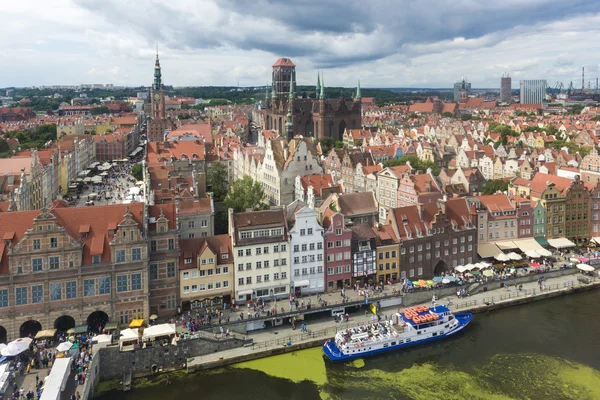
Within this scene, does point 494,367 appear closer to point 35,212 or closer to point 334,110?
point 35,212

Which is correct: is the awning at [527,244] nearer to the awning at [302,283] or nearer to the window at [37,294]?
the awning at [302,283]

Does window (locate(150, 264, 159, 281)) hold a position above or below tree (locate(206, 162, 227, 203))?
below

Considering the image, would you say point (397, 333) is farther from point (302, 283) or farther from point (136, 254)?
point (136, 254)

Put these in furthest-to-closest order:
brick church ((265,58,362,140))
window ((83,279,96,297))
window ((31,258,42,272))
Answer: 1. brick church ((265,58,362,140))
2. window ((83,279,96,297))
3. window ((31,258,42,272))

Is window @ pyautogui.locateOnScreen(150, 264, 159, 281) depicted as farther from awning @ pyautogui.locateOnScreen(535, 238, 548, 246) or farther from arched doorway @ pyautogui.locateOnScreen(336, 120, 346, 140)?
arched doorway @ pyautogui.locateOnScreen(336, 120, 346, 140)

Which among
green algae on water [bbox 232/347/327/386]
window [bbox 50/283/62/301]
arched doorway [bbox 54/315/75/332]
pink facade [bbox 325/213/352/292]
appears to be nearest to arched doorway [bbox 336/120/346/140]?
pink facade [bbox 325/213/352/292]

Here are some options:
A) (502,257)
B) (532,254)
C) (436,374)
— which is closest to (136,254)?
(436,374)

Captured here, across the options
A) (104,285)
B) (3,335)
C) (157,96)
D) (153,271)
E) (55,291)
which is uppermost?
(157,96)
